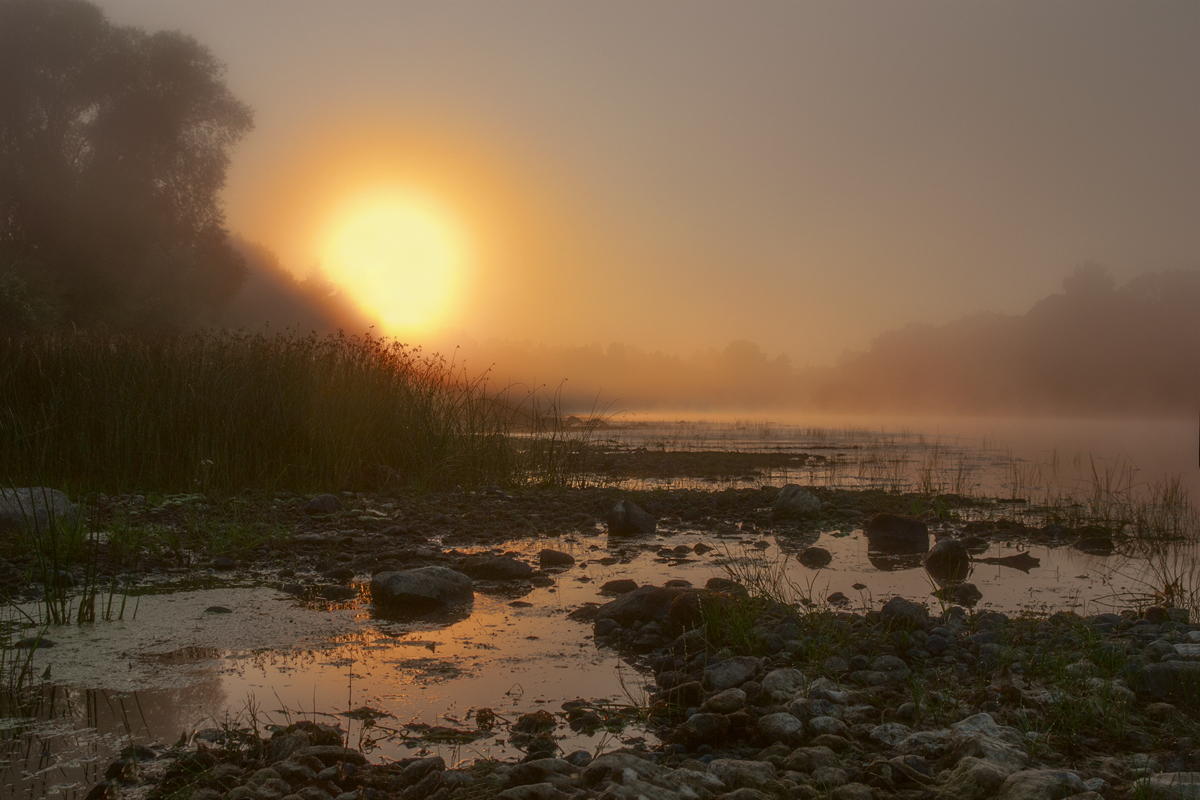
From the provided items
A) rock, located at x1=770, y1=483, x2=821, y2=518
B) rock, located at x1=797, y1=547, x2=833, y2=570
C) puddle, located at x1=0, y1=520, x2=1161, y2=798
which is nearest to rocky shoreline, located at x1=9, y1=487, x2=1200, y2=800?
puddle, located at x1=0, y1=520, x2=1161, y2=798

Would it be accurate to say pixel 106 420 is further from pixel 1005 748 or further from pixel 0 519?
pixel 1005 748

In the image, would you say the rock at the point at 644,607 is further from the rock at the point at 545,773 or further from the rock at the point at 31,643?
the rock at the point at 31,643

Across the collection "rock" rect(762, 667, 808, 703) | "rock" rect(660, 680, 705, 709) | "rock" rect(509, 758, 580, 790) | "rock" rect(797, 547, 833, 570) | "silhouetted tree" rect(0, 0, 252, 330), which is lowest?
"rock" rect(797, 547, 833, 570)

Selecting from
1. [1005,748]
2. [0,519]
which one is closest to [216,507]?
[0,519]

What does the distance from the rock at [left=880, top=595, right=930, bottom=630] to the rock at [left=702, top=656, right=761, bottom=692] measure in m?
1.05

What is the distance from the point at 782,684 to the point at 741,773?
79cm

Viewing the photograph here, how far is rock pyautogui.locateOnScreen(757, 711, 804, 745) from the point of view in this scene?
278 centimetres

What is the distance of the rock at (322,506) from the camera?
7.70m

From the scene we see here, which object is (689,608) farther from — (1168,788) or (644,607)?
(1168,788)

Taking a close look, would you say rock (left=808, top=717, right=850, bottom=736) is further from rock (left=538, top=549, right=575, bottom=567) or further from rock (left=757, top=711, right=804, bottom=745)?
rock (left=538, top=549, right=575, bottom=567)

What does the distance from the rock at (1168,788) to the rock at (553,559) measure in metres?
4.16

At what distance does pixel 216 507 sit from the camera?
750cm

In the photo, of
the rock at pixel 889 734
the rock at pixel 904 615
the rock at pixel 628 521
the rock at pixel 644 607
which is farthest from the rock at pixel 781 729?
the rock at pixel 628 521

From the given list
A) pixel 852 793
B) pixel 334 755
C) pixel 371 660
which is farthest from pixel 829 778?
pixel 371 660
